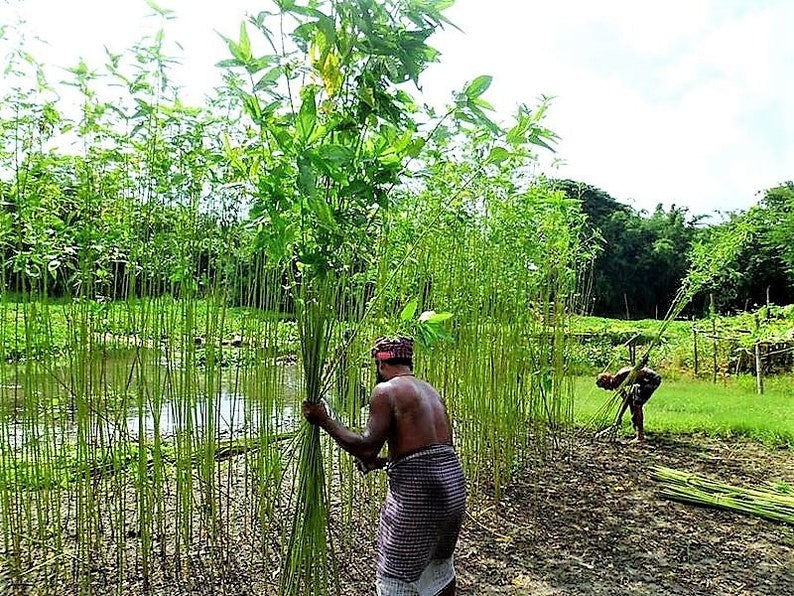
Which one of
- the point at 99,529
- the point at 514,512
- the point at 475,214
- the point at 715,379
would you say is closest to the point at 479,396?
the point at 514,512

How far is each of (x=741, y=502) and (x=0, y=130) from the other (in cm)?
461

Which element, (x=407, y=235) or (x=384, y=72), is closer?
(x=384, y=72)

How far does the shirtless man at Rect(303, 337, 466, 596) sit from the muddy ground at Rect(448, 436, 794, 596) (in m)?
1.09

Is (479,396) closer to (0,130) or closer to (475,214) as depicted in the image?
(475,214)

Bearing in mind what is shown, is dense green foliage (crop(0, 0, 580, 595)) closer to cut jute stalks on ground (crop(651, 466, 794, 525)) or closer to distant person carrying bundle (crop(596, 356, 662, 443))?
cut jute stalks on ground (crop(651, 466, 794, 525))

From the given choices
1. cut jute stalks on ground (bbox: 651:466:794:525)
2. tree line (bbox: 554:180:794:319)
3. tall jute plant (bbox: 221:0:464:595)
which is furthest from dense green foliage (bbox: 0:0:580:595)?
tree line (bbox: 554:180:794:319)

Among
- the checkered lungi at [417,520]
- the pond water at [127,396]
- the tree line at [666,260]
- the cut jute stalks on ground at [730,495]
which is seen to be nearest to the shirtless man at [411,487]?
the checkered lungi at [417,520]

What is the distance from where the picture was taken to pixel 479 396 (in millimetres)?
4336

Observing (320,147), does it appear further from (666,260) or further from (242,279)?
(666,260)

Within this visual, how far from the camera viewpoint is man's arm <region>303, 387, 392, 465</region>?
2.26 metres

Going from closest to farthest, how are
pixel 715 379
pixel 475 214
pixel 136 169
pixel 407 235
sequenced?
pixel 136 169, pixel 407 235, pixel 475 214, pixel 715 379

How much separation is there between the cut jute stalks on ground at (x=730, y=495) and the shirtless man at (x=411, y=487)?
2.95 metres

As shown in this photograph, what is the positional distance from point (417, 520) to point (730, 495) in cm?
323

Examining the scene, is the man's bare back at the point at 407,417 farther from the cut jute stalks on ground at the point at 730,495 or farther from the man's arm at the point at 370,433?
the cut jute stalks on ground at the point at 730,495
